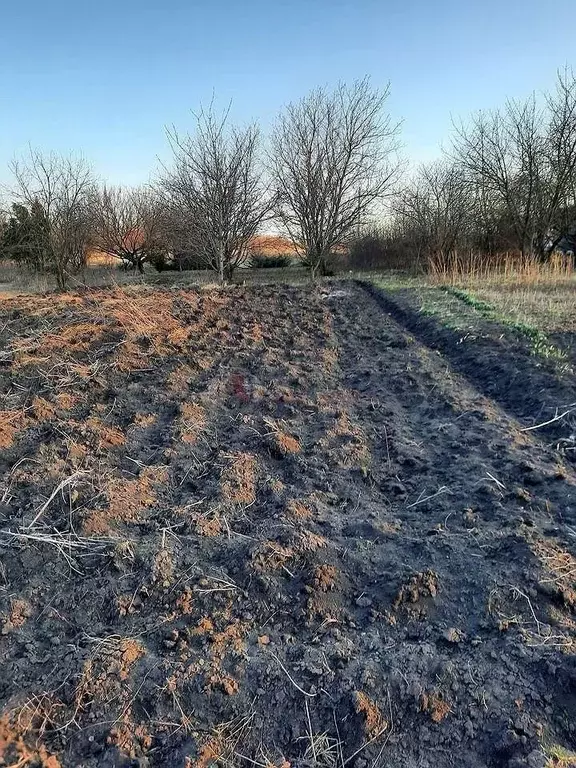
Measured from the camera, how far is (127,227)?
26.2 metres

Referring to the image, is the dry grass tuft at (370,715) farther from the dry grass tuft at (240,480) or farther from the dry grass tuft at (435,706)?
the dry grass tuft at (240,480)

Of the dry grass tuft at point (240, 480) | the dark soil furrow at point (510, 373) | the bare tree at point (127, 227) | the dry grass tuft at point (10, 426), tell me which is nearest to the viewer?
the dry grass tuft at point (240, 480)

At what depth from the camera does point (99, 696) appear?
6.98 feet

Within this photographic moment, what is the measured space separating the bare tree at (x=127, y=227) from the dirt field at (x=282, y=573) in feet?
71.9

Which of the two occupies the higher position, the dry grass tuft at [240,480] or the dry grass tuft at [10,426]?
the dry grass tuft at [10,426]

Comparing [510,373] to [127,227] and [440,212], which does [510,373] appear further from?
[127,227]

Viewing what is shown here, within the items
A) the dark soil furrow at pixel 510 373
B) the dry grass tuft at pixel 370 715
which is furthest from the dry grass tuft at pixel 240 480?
the dark soil furrow at pixel 510 373

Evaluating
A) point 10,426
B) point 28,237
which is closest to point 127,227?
point 28,237

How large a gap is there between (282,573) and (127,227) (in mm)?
26265

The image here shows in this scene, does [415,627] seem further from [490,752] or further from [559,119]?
[559,119]

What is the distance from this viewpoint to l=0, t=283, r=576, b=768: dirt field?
202 cm

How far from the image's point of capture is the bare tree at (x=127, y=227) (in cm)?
2566

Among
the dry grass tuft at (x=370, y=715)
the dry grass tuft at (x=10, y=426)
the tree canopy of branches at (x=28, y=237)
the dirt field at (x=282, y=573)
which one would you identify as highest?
the tree canopy of branches at (x=28, y=237)

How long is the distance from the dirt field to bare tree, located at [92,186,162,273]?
71.9 feet
